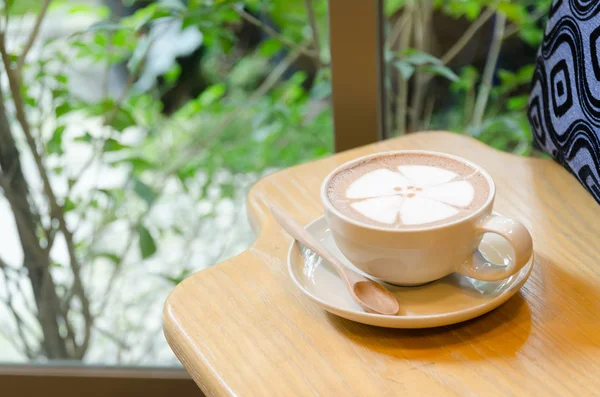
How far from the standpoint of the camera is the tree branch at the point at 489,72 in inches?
38.0

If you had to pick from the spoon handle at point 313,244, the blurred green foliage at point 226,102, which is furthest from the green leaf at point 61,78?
the spoon handle at point 313,244

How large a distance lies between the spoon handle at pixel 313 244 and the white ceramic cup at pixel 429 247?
1 centimetres

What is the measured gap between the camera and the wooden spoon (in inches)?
19.3

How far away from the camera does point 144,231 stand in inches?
45.2

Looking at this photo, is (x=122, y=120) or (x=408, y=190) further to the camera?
(x=122, y=120)

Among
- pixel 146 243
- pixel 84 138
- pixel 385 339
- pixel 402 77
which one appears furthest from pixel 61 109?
pixel 385 339

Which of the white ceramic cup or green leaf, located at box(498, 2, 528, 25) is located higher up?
green leaf, located at box(498, 2, 528, 25)

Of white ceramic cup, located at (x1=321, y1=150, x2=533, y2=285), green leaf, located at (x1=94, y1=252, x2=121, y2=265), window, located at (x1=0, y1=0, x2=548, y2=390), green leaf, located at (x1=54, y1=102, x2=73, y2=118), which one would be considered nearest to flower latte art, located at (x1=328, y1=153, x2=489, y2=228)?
white ceramic cup, located at (x1=321, y1=150, x2=533, y2=285)

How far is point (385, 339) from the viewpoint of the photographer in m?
0.49

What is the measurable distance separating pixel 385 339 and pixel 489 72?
2.07 ft

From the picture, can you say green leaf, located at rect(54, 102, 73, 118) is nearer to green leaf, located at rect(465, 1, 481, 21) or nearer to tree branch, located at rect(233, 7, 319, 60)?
tree branch, located at rect(233, 7, 319, 60)

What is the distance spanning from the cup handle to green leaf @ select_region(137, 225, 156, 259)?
74 cm

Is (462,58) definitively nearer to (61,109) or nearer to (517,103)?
(517,103)

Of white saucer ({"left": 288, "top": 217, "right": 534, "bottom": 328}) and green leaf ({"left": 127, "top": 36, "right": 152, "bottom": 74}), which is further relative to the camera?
green leaf ({"left": 127, "top": 36, "right": 152, "bottom": 74})
